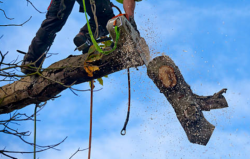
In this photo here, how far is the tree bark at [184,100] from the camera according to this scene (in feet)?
8.52

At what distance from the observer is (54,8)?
3783 mm

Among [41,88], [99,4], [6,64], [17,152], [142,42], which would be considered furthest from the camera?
[99,4]

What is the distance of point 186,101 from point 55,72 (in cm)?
153

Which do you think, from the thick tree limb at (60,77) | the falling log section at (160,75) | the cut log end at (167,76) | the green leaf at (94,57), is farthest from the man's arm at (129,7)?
the cut log end at (167,76)

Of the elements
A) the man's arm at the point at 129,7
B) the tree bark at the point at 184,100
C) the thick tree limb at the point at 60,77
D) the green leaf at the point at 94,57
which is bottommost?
the tree bark at the point at 184,100

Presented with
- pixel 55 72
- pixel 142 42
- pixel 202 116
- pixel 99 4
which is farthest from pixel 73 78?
pixel 202 116

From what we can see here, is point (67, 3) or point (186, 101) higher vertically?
point (67, 3)

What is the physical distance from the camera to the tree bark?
8.52 ft

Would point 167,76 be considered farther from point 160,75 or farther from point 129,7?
point 129,7

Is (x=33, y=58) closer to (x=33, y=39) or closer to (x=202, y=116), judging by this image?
(x=33, y=39)

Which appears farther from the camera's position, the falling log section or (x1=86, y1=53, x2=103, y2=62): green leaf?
(x1=86, y1=53, x2=103, y2=62): green leaf

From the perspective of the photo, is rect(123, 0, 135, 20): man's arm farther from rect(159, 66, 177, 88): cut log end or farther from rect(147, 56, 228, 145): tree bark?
rect(159, 66, 177, 88): cut log end

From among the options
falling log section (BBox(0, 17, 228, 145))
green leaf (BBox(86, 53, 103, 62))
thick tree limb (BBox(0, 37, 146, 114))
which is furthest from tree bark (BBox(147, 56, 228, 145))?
green leaf (BBox(86, 53, 103, 62))

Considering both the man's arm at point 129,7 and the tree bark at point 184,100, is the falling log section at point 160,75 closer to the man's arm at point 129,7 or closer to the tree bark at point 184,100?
the tree bark at point 184,100
